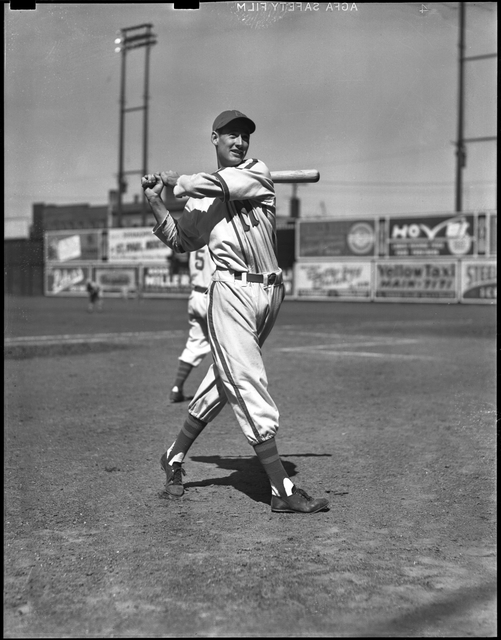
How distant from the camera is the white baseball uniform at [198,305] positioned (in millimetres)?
8312

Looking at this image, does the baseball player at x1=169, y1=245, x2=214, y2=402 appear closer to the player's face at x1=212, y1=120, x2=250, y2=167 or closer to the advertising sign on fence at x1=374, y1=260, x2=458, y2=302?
the player's face at x1=212, y1=120, x2=250, y2=167

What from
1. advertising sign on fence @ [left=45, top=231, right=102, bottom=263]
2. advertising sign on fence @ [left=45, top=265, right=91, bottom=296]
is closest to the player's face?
advertising sign on fence @ [left=45, top=265, right=91, bottom=296]

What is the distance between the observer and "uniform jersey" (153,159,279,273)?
13.3ft

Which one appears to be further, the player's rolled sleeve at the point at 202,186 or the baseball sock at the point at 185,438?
the baseball sock at the point at 185,438

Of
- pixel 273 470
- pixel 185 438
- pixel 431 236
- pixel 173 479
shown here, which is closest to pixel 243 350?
pixel 273 470

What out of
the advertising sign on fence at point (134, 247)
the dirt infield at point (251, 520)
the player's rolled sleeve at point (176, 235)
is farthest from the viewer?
the advertising sign on fence at point (134, 247)

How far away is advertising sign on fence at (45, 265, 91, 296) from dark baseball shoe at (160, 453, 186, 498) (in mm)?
Answer: 46811

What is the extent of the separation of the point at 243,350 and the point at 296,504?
2.74ft

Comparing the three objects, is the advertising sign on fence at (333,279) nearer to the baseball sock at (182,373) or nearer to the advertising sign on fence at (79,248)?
the advertising sign on fence at (79,248)

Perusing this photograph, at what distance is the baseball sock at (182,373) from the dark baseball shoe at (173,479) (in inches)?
142

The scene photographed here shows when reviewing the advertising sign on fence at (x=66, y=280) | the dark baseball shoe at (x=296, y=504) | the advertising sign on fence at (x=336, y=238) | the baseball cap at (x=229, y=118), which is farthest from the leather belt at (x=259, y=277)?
the advertising sign on fence at (x=66, y=280)

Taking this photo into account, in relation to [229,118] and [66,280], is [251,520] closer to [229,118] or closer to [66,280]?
[229,118]

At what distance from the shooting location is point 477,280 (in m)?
39.3

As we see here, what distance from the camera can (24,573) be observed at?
10.7 feet
